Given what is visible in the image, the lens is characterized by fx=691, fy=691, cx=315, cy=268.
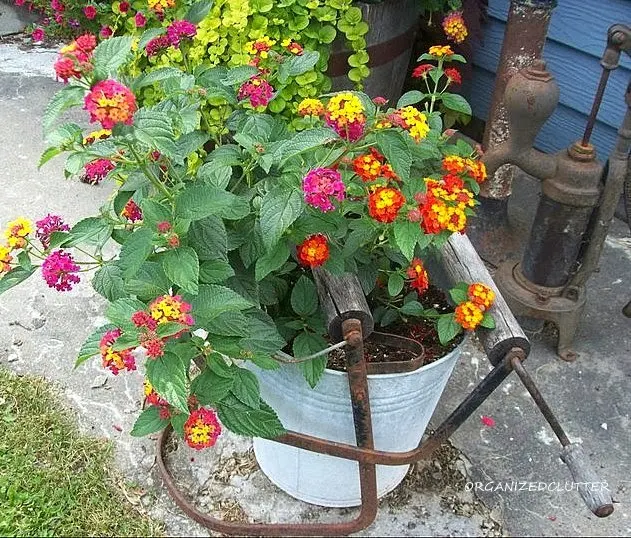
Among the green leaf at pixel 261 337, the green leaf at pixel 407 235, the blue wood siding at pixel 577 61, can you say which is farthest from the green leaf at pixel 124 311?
the blue wood siding at pixel 577 61

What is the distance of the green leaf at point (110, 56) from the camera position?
0.93 m

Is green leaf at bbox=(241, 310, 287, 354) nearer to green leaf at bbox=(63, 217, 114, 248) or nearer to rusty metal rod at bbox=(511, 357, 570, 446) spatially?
green leaf at bbox=(63, 217, 114, 248)

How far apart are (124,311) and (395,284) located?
0.50 m

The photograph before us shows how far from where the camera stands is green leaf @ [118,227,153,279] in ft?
3.34

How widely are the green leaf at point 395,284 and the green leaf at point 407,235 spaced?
183mm

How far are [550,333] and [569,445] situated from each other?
968 millimetres

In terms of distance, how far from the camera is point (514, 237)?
228 centimetres

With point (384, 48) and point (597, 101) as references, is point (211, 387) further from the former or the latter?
point (384, 48)

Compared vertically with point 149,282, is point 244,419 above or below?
below

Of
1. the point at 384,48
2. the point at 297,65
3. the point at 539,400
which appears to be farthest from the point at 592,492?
the point at 384,48

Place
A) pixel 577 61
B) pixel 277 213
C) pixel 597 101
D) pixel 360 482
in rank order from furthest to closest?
pixel 577 61
pixel 597 101
pixel 360 482
pixel 277 213

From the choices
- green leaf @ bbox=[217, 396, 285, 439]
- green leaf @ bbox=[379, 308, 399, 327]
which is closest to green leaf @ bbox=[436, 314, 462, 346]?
green leaf @ bbox=[379, 308, 399, 327]

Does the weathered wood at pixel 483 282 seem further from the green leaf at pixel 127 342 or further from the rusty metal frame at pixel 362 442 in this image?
the green leaf at pixel 127 342

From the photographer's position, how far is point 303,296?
128 cm
